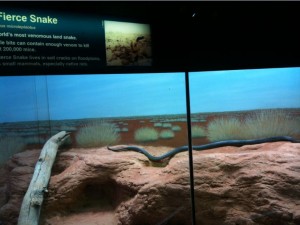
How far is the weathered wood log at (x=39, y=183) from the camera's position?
10.1 feet

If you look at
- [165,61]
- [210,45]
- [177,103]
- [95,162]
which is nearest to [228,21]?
[210,45]

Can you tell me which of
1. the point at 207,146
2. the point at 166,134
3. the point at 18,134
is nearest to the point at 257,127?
the point at 207,146

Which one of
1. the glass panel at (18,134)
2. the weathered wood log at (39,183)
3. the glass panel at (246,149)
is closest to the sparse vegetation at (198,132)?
the glass panel at (246,149)

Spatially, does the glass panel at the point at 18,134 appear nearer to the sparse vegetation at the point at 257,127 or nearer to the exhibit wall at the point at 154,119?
Answer: the exhibit wall at the point at 154,119

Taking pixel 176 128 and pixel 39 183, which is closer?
pixel 39 183

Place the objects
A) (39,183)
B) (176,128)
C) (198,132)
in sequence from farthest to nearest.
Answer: (198,132), (176,128), (39,183)

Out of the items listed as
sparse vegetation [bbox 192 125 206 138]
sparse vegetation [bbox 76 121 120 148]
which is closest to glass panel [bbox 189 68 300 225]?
sparse vegetation [bbox 192 125 206 138]

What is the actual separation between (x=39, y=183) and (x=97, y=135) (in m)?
0.82

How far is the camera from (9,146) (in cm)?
300

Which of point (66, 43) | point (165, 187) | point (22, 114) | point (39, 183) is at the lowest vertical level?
point (165, 187)

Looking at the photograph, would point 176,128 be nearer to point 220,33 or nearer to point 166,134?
point 166,134

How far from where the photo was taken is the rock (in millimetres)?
3191

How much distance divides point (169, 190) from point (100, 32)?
1.91m

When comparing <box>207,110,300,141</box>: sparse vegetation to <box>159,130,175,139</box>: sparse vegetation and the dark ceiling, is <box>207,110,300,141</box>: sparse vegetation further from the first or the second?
the dark ceiling
